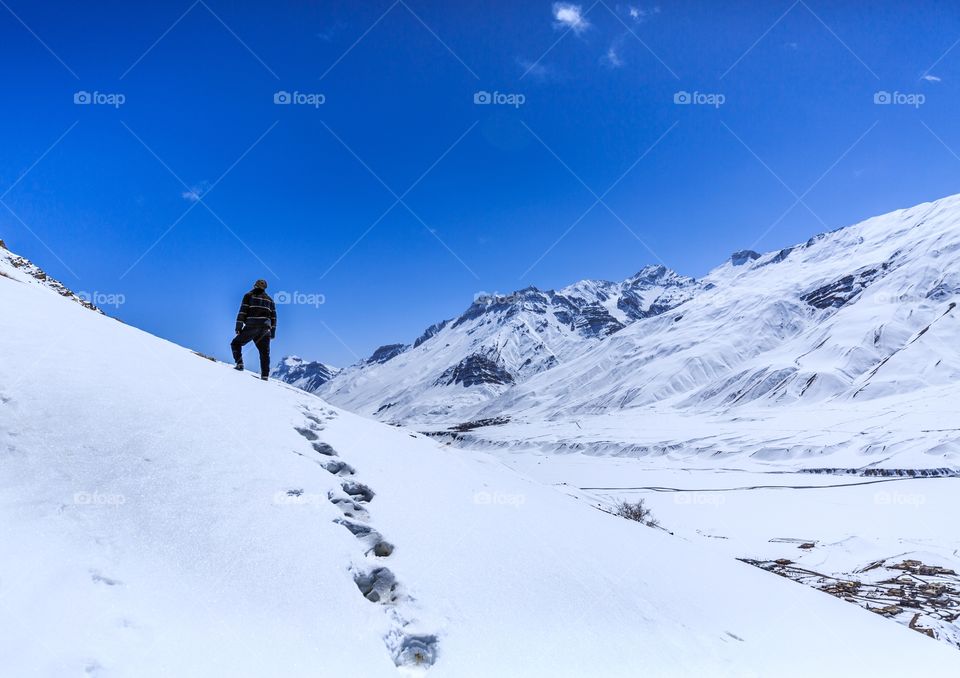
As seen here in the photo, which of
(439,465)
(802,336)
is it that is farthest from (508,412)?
(439,465)

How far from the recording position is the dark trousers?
34.6ft

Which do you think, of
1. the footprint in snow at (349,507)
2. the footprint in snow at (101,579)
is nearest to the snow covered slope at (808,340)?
the footprint in snow at (349,507)

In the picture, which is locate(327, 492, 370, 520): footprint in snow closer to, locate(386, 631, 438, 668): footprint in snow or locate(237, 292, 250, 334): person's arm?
locate(386, 631, 438, 668): footprint in snow

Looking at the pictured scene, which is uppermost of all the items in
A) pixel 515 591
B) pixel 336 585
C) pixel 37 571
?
pixel 37 571

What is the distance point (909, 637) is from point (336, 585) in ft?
25.3

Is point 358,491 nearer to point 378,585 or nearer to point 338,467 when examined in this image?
point 338,467

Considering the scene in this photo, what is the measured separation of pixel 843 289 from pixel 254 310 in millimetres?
154608

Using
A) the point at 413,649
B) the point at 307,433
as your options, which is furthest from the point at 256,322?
the point at 413,649

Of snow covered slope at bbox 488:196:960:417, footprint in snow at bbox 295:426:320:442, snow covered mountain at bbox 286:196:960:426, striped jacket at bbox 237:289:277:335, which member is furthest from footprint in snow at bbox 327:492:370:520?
snow covered mountain at bbox 286:196:960:426

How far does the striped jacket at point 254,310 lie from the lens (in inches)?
414

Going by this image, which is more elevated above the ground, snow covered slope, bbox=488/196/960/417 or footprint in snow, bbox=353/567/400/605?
snow covered slope, bbox=488/196/960/417

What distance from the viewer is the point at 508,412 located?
154625 millimetres

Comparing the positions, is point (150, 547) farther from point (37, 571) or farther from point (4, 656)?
point (4, 656)

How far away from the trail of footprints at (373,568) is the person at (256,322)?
4399 mm
